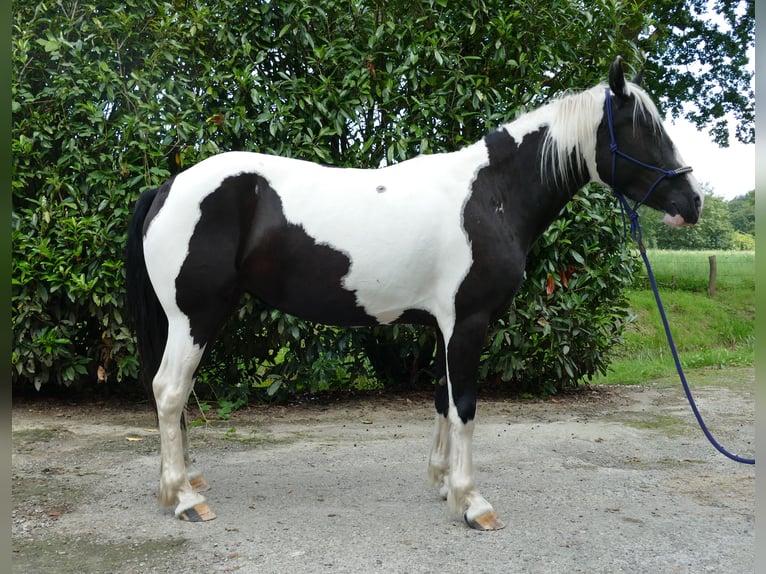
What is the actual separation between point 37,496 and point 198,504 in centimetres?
99

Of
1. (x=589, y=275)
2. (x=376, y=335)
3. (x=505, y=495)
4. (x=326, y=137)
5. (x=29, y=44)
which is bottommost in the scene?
(x=505, y=495)

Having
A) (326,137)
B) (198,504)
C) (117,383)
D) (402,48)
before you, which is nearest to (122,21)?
(326,137)

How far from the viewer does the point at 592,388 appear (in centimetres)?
627

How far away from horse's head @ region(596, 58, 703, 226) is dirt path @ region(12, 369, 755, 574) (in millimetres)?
1521

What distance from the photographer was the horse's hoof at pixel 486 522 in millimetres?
2850

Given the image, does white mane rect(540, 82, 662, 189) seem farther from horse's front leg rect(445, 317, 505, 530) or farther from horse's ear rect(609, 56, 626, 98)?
horse's front leg rect(445, 317, 505, 530)

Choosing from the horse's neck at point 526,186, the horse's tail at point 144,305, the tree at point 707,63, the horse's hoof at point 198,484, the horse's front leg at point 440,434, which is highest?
the tree at point 707,63

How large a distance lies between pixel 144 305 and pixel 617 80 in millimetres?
2658

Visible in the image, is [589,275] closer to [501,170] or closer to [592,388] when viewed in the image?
[592,388]

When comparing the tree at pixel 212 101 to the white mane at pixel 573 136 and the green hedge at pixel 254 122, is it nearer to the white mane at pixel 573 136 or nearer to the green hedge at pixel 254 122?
the green hedge at pixel 254 122

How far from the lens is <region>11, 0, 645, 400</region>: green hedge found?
15.7 feet

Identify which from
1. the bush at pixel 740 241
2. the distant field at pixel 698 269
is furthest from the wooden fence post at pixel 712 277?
the bush at pixel 740 241

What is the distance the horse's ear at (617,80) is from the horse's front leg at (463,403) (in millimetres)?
1298

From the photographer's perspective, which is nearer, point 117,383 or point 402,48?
point 402,48
